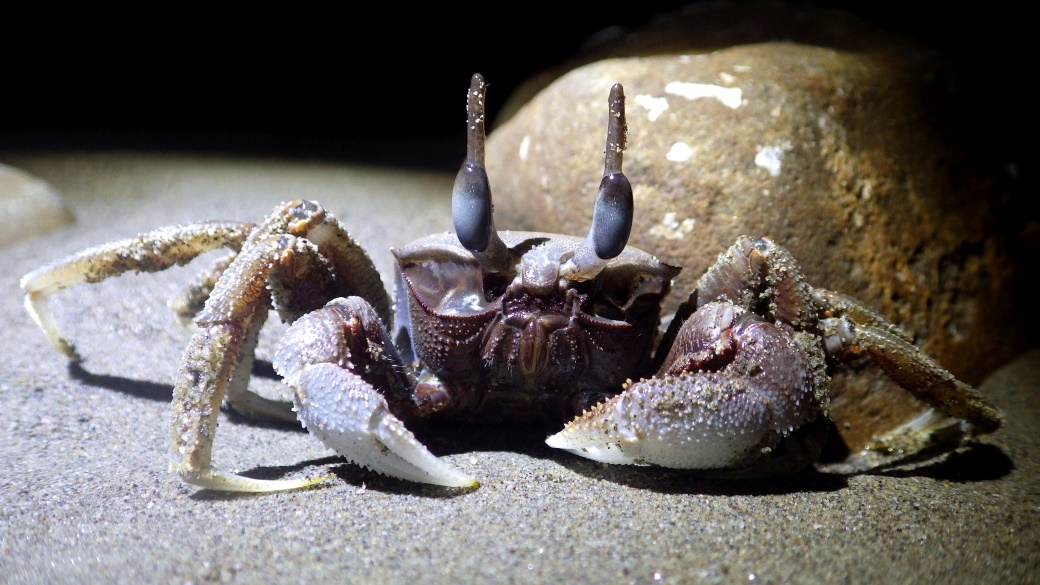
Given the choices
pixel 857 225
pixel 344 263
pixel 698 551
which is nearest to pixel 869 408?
pixel 857 225

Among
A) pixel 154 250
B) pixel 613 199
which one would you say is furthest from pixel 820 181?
pixel 154 250

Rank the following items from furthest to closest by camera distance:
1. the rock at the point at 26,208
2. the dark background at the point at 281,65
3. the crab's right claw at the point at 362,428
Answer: the dark background at the point at 281,65 → the rock at the point at 26,208 → the crab's right claw at the point at 362,428

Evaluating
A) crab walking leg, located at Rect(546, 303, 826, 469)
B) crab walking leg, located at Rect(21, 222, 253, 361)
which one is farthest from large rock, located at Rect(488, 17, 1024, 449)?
crab walking leg, located at Rect(21, 222, 253, 361)

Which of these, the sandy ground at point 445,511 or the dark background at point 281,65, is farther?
the dark background at point 281,65

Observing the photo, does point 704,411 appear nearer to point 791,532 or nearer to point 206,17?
point 791,532

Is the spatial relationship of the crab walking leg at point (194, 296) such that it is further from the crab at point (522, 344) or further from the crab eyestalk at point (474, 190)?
the crab eyestalk at point (474, 190)

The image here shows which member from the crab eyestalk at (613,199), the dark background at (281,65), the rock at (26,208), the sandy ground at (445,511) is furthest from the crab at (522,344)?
the dark background at (281,65)

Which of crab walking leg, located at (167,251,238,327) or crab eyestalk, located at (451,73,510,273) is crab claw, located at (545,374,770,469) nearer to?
crab eyestalk, located at (451,73,510,273)

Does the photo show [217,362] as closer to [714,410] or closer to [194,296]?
[194,296]
